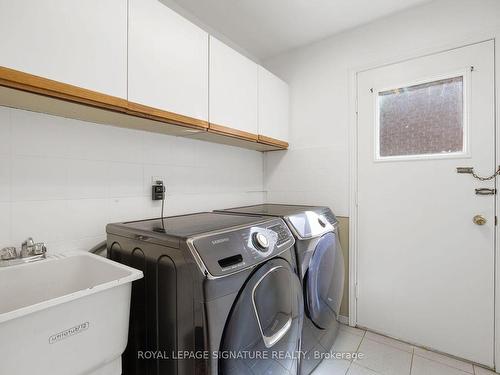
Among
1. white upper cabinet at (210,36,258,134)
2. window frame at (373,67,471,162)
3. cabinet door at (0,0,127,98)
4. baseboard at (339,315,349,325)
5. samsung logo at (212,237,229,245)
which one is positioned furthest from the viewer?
baseboard at (339,315,349,325)

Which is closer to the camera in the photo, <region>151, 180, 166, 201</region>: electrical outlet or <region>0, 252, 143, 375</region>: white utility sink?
<region>0, 252, 143, 375</region>: white utility sink

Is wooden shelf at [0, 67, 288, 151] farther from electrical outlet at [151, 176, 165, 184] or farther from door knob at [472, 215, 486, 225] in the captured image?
door knob at [472, 215, 486, 225]

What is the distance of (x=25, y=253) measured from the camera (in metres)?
1.08

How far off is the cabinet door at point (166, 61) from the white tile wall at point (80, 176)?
393 millimetres

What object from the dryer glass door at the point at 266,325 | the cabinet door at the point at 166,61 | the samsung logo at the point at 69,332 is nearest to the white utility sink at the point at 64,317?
the samsung logo at the point at 69,332

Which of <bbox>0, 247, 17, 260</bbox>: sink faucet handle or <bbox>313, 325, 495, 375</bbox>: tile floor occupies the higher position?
<bbox>0, 247, 17, 260</bbox>: sink faucet handle

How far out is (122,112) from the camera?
1.17 m

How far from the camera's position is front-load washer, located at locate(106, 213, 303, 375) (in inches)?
34.5

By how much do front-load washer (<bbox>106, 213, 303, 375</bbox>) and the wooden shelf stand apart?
55cm

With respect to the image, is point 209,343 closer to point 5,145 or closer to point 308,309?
point 308,309

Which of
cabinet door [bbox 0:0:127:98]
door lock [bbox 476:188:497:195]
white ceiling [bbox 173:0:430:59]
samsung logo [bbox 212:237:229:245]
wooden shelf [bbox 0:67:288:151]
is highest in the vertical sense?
white ceiling [bbox 173:0:430:59]

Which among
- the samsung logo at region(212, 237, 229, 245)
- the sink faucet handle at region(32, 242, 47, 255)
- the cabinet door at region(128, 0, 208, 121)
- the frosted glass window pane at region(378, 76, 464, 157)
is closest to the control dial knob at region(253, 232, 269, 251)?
the samsung logo at region(212, 237, 229, 245)

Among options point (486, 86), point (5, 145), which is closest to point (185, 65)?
point (5, 145)

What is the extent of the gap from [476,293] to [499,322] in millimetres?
193
